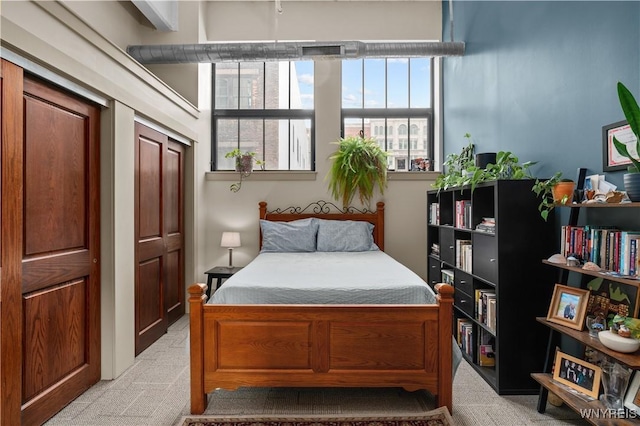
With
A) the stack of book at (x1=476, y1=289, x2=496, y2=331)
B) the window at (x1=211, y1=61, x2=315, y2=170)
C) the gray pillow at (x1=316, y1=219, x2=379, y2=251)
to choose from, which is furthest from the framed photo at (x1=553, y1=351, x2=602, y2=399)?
the window at (x1=211, y1=61, x2=315, y2=170)

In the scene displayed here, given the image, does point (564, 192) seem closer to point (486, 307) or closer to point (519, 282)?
point (519, 282)

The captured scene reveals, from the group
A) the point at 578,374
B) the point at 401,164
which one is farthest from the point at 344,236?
the point at 578,374

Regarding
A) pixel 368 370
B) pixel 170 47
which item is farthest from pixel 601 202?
pixel 170 47

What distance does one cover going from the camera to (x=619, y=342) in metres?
1.65

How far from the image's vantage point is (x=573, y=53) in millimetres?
2227

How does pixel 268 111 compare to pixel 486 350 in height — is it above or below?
above

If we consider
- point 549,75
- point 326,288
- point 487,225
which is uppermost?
point 549,75

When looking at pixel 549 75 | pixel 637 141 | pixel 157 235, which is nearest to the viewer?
pixel 637 141

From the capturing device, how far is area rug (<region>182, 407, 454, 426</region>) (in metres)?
2.02

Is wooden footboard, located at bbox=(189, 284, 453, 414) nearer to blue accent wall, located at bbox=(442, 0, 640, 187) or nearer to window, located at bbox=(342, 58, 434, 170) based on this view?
blue accent wall, located at bbox=(442, 0, 640, 187)

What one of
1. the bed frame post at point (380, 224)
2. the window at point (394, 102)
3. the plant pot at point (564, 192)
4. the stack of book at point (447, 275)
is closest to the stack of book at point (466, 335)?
the stack of book at point (447, 275)

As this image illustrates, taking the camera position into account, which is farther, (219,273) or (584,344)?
(219,273)

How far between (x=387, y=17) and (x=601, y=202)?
139 inches

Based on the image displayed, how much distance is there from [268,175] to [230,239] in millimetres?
880
